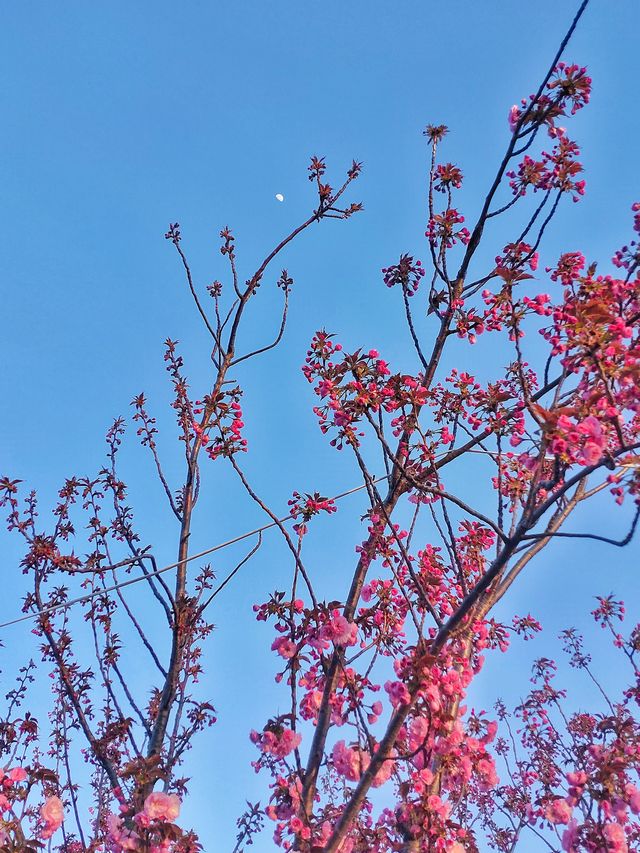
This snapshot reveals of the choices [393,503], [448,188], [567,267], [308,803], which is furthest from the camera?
[448,188]

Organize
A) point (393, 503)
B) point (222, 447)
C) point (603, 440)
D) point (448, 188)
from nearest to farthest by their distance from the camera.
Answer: point (603, 440) < point (393, 503) < point (222, 447) < point (448, 188)

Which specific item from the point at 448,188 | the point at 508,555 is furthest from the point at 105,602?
the point at 448,188

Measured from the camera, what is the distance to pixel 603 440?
2.44 metres

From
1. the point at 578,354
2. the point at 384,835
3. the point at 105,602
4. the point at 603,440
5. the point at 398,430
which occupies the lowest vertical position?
the point at 384,835

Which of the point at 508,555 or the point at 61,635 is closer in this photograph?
the point at 508,555

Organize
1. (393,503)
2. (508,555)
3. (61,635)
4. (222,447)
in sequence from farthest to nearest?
1. (61,635)
2. (222,447)
3. (393,503)
4. (508,555)

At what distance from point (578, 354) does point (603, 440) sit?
1.51ft

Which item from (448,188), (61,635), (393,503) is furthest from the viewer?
(61,635)

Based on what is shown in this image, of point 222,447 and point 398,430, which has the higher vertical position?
point 222,447

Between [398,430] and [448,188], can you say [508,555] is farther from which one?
[448,188]

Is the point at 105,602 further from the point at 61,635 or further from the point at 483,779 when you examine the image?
the point at 483,779

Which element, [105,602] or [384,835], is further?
[105,602]

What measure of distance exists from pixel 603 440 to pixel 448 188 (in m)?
3.22

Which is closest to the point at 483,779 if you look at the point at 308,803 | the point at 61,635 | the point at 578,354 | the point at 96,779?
the point at 308,803
